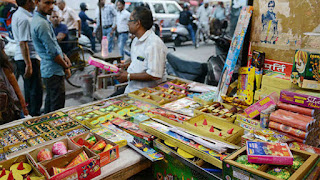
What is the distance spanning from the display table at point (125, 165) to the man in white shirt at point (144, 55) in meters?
1.29

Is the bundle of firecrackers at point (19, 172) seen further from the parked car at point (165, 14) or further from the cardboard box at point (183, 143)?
the parked car at point (165, 14)

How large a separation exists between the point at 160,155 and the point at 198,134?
298 millimetres

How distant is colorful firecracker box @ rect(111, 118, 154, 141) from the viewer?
1.83 meters

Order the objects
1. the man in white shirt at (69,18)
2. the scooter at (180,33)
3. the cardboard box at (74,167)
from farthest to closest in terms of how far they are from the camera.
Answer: the scooter at (180,33), the man in white shirt at (69,18), the cardboard box at (74,167)

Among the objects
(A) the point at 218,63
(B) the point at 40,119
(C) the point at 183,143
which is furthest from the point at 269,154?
(A) the point at 218,63

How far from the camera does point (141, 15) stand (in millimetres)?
2977

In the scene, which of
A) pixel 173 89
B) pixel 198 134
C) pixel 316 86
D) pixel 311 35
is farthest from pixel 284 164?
pixel 173 89

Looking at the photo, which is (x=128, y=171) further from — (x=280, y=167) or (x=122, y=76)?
(x=122, y=76)

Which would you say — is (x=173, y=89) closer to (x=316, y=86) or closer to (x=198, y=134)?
(x=198, y=134)

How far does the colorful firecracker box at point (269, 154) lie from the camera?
1.27 meters

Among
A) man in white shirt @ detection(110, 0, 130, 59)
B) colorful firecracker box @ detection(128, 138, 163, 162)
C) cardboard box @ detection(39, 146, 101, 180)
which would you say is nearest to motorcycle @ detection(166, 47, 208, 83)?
colorful firecracker box @ detection(128, 138, 163, 162)

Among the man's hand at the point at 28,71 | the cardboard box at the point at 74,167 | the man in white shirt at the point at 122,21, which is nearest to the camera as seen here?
the cardboard box at the point at 74,167

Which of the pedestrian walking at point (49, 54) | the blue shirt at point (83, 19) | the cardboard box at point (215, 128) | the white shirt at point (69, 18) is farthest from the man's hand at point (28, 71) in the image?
the blue shirt at point (83, 19)

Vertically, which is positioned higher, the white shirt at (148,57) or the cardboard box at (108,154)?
the white shirt at (148,57)
